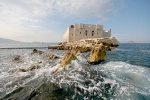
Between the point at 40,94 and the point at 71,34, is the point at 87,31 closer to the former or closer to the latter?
the point at 71,34

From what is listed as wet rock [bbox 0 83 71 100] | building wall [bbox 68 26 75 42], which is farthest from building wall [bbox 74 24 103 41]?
wet rock [bbox 0 83 71 100]

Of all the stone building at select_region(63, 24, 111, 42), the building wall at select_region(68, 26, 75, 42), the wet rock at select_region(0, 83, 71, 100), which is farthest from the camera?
the building wall at select_region(68, 26, 75, 42)

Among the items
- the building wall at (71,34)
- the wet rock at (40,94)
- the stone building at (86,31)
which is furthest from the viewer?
the building wall at (71,34)

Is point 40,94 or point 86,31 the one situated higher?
point 86,31

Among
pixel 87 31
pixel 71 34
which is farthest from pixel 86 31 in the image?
pixel 71 34

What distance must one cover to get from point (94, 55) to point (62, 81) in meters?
6.91

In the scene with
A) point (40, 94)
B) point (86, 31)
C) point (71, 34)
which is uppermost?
point (86, 31)

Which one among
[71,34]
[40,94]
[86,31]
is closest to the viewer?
[40,94]

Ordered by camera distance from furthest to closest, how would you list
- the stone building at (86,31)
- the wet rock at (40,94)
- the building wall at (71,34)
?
the building wall at (71,34)
the stone building at (86,31)
the wet rock at (40,94)

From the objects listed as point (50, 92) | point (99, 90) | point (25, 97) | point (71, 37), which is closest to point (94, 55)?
point (99, 90)

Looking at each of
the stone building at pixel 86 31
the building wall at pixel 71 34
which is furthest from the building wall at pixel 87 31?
the building wall at pixel 71 34

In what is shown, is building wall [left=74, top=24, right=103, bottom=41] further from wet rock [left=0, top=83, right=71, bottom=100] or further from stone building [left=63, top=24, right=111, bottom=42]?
wet rock [left=0, top=83, right=71, bottom=100]

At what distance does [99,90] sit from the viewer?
7461 millimetres

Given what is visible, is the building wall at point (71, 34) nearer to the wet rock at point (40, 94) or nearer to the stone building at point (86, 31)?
the stone building at point (86, 31)
